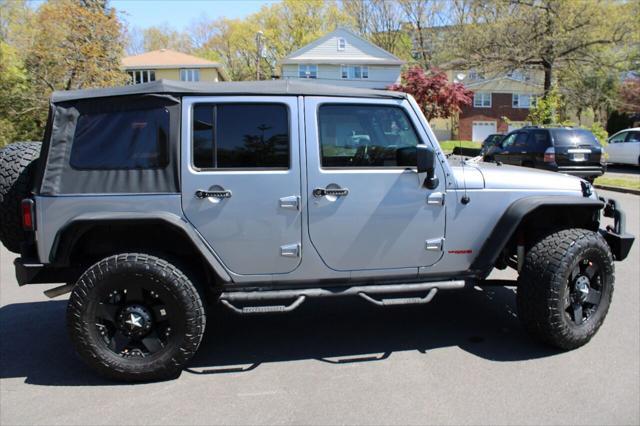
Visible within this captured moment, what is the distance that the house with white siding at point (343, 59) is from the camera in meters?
47.0

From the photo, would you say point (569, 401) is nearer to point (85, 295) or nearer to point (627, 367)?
point (627, 367)

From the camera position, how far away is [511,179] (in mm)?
4035

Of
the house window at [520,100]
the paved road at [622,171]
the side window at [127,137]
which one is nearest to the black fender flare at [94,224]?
the side window at [127,137]

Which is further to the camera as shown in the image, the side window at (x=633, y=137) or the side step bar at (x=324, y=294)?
the side window at (x=633, y=137)

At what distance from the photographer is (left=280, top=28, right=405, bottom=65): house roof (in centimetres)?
4697

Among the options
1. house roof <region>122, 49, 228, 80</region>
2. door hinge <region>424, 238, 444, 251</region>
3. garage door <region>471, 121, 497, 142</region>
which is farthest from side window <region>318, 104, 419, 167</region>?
garage door <region>471, 121, 497, 142</region>

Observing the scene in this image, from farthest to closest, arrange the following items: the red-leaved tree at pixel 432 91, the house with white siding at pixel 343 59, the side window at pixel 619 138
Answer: the house with white siding at pixel 343 59 → the red-leaved tree at pixel 432 91 → the side window at pixel 619 138

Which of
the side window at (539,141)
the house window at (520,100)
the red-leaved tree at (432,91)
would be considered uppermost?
the house window at (520,100)

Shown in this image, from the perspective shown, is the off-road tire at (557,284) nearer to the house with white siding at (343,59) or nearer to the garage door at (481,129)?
the house with white siding at (343,59)

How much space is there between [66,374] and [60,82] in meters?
17.1

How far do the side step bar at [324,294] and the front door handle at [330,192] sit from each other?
27.7 inches

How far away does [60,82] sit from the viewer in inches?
714

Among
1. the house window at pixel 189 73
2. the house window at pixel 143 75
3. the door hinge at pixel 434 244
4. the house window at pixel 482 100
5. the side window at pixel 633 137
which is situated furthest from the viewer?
the house window at pixel 482 100

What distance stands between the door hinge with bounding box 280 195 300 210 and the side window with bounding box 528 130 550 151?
1181 centimetres
